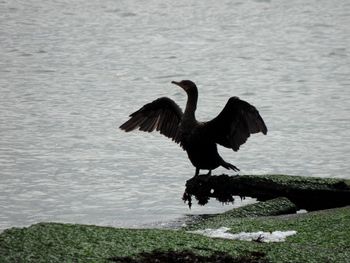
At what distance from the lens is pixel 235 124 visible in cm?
923

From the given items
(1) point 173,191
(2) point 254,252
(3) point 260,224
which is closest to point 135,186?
(1) point 173,191

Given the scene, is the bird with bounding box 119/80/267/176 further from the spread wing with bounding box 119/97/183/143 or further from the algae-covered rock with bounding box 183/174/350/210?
the spread wing with bounding box 119/97/183/143

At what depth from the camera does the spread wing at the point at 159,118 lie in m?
10.0

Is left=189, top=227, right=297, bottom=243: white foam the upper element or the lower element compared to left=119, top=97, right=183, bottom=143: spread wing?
lower

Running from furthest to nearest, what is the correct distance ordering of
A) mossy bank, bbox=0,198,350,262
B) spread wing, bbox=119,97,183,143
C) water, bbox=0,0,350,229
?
water, bbox=0,0,350,229 < spread wing, bbox=119,97,183,143 < mossy bank, bbox=0,198,350,262

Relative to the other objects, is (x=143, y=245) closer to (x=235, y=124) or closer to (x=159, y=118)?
(x=235, y=124)

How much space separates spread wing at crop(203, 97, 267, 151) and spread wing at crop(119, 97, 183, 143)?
809 mm

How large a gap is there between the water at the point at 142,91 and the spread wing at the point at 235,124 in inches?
46.3

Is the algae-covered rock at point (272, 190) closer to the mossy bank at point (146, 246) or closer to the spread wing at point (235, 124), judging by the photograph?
the spread wing at point (235, 124)

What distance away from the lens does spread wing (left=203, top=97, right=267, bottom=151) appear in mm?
9039

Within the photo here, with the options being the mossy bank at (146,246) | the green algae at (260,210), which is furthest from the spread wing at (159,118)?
the mossy bank at (146,246)

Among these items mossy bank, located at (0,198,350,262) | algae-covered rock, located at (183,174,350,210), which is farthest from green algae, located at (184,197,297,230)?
mossy bank, located at (0,198,350,262)

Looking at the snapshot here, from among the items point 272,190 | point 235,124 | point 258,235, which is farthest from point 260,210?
point 258,235

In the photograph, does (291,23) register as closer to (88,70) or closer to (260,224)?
(88,70)
